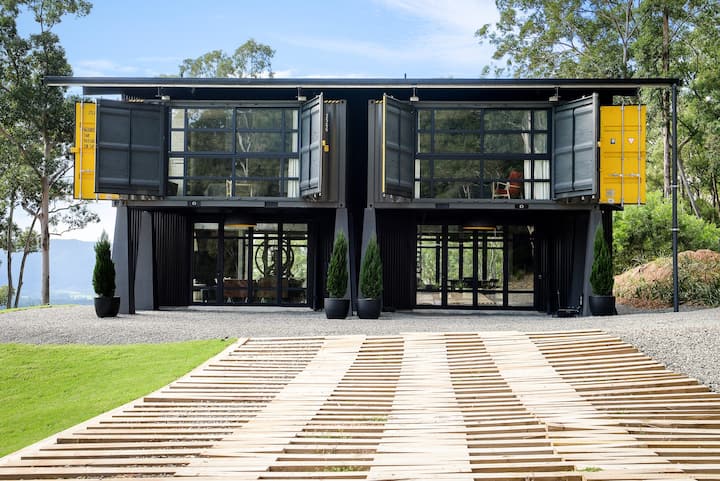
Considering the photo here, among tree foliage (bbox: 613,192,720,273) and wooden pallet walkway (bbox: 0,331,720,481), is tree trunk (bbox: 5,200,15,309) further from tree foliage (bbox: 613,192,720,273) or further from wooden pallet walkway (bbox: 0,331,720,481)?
wooden pallet walkway (bbox: 0,331,720,481)

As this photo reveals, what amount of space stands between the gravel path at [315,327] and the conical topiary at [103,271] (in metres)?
0.69

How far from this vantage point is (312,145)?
61.2 feet

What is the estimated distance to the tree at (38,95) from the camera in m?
31.2

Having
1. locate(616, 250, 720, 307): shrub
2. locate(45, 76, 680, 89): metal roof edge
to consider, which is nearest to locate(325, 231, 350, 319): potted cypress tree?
locate(45, 76, 680, 89): metal roof edge

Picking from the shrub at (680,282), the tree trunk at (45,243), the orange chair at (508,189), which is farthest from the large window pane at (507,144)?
the tree trunk at (45,243)

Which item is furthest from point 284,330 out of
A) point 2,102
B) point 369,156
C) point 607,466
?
point 2,102

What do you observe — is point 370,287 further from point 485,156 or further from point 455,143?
point 485,156

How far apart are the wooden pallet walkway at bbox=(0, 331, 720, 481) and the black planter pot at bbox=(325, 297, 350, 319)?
→ 578 centimetres

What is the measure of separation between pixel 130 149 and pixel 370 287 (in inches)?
279

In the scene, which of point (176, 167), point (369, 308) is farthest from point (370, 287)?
point (176, 167)

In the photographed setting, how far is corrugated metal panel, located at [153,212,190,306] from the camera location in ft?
69.9

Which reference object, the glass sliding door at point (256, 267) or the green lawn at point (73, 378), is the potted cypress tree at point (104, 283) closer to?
the glass sliding door at point (256, 267)

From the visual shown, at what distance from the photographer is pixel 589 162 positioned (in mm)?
18109

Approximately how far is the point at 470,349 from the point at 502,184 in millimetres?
8348
